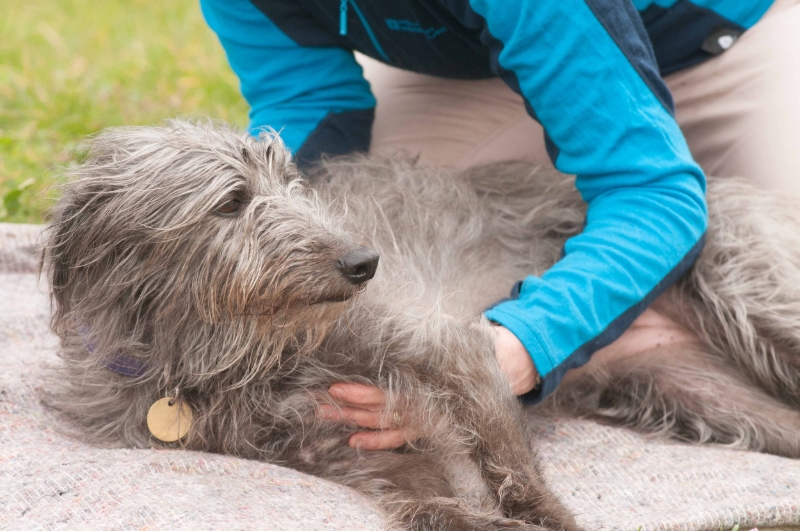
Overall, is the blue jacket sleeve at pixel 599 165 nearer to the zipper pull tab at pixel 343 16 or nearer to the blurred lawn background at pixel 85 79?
the zipper pull tab at pixel 343 16

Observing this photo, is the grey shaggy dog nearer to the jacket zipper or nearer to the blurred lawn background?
the jacket zipper

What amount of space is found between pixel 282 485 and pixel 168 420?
422 millimetres

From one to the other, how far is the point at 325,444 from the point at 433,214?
102 cm

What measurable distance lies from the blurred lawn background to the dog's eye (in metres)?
1.53

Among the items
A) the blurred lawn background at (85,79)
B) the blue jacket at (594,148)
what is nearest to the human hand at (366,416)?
the blue jacket at (594,148)

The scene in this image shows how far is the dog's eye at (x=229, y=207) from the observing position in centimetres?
244

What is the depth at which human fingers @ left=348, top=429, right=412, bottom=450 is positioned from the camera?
2.61 meters

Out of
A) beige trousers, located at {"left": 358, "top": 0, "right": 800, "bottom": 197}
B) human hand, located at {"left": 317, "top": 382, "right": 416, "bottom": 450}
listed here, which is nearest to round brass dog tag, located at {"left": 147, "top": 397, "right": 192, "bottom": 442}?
human hand, located at {"left": 317, "top": 382, "right": 416, "bottom": 450}

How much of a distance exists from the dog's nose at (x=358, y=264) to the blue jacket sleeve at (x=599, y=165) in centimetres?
57

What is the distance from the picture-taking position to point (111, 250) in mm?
2418

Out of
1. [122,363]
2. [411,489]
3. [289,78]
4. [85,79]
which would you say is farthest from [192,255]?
[85,79]

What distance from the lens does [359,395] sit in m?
2.59

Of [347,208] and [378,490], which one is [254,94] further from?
[378,490]

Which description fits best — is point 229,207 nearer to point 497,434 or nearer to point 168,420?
point 168,420
